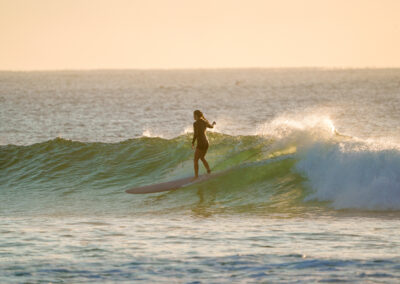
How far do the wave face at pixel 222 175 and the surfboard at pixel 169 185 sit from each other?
0.68 feet

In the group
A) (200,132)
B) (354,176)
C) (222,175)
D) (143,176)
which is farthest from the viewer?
(143,176)

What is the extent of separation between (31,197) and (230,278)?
32.8 feet

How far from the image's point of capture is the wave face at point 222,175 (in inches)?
588

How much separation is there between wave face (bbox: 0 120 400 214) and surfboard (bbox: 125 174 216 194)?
0.68ft

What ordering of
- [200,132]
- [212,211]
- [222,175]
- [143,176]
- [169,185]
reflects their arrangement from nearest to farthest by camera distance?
[212,211], [200,132], [169,185], [222,175], [143,176]

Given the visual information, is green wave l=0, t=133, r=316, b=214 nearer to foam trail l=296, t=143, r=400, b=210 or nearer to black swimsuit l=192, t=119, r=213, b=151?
foam trail l=296, t=143, r=400, b=210

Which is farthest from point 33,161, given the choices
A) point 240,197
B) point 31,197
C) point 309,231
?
point 309,231

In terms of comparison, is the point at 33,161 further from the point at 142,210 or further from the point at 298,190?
the point at 298,190

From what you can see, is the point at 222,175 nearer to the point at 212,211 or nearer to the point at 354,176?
the point at 212,211

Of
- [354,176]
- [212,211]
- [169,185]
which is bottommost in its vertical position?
[212,211]

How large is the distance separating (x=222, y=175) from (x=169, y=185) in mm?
1448

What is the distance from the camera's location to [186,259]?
9.87m

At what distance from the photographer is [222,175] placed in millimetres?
17609

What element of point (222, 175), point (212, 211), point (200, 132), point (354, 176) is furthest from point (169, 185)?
point (354, 176)
